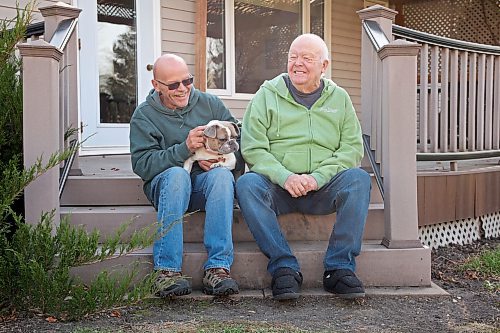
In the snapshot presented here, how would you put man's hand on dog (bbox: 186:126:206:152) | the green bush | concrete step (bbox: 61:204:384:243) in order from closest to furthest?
the green bush, man's hand on dog (bbox: 186:126:206:152), concrete step (bbox: 61:204:384:243)

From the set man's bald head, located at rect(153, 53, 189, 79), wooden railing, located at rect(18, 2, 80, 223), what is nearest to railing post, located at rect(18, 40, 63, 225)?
wooden railing, located at rect(18, 2, 80, 223)

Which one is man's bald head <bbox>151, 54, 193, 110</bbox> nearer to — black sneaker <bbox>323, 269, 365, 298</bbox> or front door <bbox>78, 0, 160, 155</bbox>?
black sneaker <bbox>323, 269, 365, 298</bbox>

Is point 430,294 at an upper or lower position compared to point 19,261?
lower

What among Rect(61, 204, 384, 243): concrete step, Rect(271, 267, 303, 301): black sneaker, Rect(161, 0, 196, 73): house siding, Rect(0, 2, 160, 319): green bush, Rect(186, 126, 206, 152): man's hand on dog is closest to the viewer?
Rect(0, 2, 160, 319): green bush

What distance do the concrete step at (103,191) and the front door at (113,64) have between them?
2.01 m

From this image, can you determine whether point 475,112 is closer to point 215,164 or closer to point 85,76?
point 215,164

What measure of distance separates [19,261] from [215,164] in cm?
109

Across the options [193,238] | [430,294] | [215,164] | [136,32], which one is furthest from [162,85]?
[136,32]

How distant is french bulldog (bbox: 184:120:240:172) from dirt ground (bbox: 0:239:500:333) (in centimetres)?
72

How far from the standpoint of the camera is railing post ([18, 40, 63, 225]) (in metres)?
2.77

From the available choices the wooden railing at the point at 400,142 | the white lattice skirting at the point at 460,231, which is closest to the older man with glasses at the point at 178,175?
the wooden railing at the point at 400,142

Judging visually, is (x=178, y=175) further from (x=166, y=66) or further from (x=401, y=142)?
(x=401, y=142)

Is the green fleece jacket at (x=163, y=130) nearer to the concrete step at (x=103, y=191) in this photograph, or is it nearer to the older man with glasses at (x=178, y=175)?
the older man with glasses at (x=178, y=175)

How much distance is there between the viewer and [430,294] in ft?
9.31
